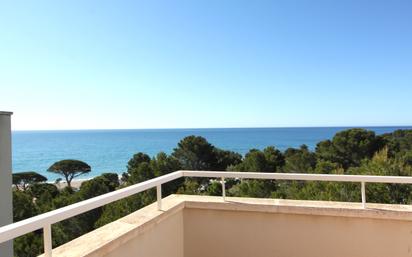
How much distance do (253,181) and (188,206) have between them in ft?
28.9

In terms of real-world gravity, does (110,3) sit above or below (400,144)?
above

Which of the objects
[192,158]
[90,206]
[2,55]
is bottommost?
[192,158]

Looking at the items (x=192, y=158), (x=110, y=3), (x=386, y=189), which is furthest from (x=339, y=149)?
(x=110, y=3)

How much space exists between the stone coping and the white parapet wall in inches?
29.1

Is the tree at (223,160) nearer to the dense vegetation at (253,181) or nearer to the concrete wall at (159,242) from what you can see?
the dense vegetation at (253,181)

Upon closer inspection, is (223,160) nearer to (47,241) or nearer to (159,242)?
(159,242)

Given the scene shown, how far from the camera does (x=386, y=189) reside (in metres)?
6.34

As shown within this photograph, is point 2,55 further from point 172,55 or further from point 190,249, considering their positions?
point 190,249

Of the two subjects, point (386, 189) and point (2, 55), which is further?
point (2, 55)

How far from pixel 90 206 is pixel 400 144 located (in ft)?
74.5

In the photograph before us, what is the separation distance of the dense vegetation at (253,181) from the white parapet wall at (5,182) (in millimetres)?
6159

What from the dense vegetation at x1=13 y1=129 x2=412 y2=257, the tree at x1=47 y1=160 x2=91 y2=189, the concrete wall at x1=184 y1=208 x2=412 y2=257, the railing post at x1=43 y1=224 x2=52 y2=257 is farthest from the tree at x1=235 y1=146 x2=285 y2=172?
the tree at x1=47 y1=160 x2=91 y2=189

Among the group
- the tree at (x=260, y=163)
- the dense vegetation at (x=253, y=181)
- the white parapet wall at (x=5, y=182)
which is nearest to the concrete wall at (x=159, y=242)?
the white parapet wall at (x=5, y=182)

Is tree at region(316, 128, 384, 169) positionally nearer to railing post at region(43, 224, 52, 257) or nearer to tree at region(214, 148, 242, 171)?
tree at region(214, 148, 242, 171)
